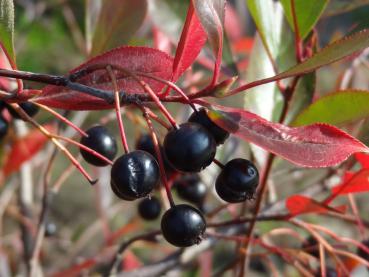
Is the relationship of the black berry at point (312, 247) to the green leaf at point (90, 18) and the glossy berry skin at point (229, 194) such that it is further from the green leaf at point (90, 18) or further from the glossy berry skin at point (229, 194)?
the green leaf at point (90, 18)

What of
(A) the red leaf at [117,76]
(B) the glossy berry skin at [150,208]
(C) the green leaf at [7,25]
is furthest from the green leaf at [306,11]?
(B) the glossy berry skin at [150,208]

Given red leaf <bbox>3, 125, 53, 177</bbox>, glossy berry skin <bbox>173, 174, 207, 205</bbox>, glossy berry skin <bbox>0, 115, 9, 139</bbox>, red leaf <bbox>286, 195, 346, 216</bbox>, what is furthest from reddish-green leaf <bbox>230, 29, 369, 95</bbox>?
red leaf <bbox>3, 125, 53, 177</bbox>

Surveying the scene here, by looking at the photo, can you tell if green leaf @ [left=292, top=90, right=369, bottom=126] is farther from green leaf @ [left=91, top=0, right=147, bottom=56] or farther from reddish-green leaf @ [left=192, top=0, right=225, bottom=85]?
green leaf @ [left=91, top=0, right=147, bottom=56]

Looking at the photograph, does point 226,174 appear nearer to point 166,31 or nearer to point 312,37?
point 312,37

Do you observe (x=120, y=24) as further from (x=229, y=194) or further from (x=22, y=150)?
(x=22, y=150)

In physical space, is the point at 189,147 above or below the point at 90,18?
above

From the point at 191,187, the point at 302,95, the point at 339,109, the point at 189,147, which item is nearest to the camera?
the point at 189,147

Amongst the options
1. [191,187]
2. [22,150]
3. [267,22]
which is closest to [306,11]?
[267,22]
